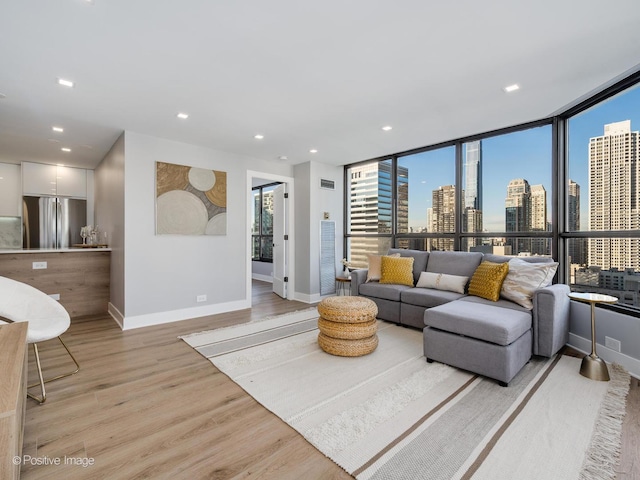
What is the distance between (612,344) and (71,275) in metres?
6.43

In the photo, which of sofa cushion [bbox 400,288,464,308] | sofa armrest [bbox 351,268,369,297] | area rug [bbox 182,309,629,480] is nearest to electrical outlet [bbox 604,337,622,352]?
area rug [bbox 182,309,629,480]

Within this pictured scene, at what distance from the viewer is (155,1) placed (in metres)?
1.72

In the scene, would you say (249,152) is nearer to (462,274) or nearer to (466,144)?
(466,144)

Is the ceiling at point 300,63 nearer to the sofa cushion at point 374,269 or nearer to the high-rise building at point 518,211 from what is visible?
the high-rise building at point 518,211

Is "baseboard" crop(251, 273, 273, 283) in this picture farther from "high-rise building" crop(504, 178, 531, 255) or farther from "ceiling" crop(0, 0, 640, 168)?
"high-rise building" crop(504, 178, 531, 255)

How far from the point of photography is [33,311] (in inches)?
96.3

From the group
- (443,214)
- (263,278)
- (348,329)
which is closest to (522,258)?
(443,214)

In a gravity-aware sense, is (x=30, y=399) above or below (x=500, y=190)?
below

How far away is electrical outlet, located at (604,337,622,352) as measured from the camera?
105 inches

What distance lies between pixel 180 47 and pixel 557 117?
3.92m

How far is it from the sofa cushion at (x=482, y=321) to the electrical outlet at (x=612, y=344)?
2.45ft

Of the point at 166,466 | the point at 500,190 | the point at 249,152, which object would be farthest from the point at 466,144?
the point at 166,466

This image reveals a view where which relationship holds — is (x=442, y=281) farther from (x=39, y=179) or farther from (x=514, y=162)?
(x=39, y=179)

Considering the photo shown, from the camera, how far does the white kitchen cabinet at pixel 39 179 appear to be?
17.7 ft
